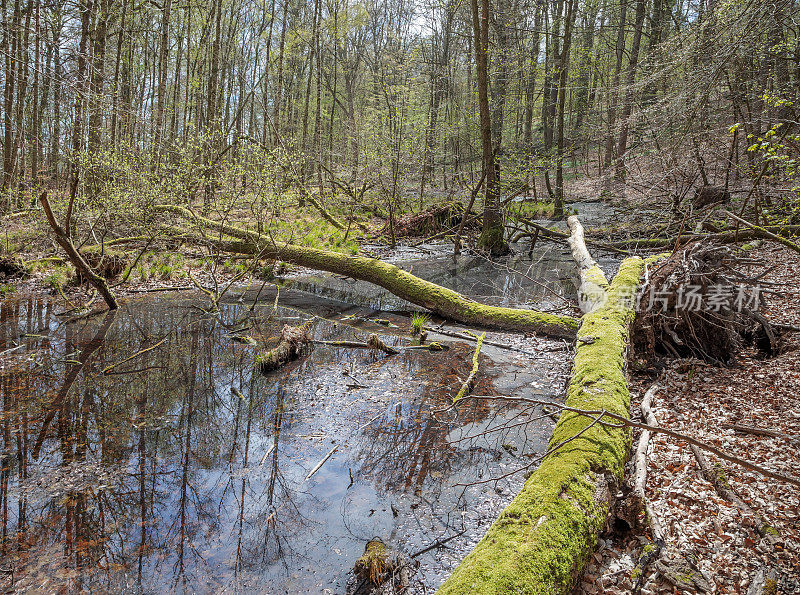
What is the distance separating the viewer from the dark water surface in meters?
3.15

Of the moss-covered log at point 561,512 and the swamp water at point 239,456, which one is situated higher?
the moss-covered log at point 561,512

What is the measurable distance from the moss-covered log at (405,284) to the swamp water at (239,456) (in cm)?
41

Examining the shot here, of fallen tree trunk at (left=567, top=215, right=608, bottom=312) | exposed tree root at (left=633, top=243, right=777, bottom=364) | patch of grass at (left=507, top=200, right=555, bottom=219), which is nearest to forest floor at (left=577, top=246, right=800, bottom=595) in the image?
exposed tree root at (left=633, top=243, right=777, bottom=364)

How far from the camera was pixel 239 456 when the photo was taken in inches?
174

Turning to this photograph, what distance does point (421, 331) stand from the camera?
7.64m

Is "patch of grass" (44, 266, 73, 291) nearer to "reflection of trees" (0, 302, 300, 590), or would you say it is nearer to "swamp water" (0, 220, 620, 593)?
"reflection of trees" (0, 302, 300, 590)

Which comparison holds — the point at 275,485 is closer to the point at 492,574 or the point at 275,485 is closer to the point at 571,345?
the point at 492,574

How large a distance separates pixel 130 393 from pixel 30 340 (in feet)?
9.09

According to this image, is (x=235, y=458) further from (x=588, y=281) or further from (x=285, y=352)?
(x=588, y=281)

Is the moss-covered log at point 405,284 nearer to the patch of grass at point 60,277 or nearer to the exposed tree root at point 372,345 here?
the exposed tree root at point 372,345

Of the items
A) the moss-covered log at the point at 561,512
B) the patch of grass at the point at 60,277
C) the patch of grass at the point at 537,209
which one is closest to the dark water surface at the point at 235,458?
the moss-covered log at the point at 561,512

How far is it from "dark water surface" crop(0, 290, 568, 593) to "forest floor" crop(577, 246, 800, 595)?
1032 mm

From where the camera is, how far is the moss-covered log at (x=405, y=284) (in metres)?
7.61

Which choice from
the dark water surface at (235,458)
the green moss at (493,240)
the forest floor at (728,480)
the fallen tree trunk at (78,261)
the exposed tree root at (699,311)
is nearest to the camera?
the forest floor at (728,480)
